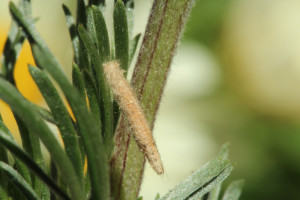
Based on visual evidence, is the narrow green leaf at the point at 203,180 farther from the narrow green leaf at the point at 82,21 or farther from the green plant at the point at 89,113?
the narrow green leaf at the point at 82,21

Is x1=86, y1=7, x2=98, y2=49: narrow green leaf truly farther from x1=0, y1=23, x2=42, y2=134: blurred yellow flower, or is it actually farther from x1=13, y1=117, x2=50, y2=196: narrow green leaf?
x1=0, y1=23, x2=42, y2=134: blurred yellow flower

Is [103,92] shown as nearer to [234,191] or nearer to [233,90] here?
[234,191]

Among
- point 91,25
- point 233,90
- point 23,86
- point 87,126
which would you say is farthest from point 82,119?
point 233,90

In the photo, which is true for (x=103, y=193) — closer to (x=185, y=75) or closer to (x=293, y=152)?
(x=293, y=152)

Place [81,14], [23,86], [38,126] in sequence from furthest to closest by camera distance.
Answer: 1. [23,86]
2. [81,14]
3. [38,126]

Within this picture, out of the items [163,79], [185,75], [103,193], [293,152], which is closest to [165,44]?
[163,79]
